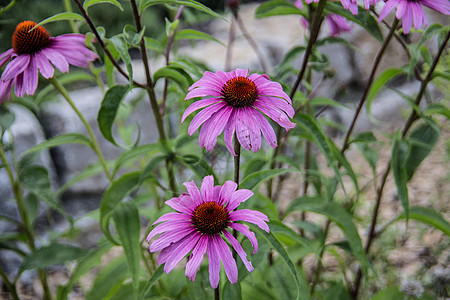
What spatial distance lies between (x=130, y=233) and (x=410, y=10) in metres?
0.60

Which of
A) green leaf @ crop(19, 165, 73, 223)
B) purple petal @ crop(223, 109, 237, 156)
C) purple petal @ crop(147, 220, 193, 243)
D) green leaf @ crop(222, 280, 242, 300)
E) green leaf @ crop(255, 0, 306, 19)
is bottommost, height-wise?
green leaf @ crop(19, 165, 73, 223)

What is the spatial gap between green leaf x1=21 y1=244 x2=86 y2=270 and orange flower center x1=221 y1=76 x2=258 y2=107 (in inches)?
23.4

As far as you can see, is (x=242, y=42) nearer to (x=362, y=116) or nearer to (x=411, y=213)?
(x=362, y=116)

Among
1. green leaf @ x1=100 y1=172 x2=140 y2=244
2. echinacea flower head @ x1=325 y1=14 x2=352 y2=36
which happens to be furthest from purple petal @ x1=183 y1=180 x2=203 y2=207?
echinacea flower head @ x1=325 y1=14 x2=352 y2=36

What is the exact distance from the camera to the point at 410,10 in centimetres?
64

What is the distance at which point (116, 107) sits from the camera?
0.70 m

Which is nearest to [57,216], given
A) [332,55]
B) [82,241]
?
[82,241]

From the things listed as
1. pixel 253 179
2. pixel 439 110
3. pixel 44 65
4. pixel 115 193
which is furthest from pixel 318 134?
pixel 44 65

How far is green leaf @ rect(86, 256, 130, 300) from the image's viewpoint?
0.92 m

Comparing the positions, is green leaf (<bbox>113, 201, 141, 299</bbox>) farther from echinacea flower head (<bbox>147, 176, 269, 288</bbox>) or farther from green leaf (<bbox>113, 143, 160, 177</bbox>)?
echinacea flower head (<bbox>147, 176, 269, 288</bbox>)

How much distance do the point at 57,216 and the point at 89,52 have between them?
1102mm

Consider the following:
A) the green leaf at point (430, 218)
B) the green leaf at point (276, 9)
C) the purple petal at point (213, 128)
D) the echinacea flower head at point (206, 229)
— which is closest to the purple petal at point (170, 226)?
the echinacea flower head at point (206, 229)

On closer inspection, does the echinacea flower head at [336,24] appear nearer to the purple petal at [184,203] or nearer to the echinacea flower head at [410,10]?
the echinacea flower head at [410,10]

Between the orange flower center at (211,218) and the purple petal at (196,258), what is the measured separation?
1cm
